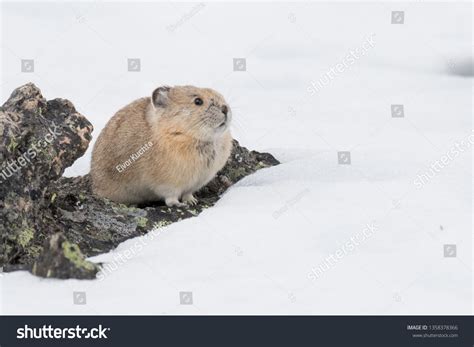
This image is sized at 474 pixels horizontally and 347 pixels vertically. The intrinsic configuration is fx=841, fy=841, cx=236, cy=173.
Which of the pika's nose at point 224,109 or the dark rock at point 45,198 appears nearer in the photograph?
the dark rock at point 45,198

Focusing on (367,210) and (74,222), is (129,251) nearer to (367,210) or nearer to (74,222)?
(74,222)

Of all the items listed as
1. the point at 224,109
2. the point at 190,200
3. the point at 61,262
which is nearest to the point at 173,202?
the point at 190,200

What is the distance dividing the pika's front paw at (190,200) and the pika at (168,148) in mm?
12

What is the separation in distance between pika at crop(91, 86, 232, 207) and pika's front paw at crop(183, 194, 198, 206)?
1cm

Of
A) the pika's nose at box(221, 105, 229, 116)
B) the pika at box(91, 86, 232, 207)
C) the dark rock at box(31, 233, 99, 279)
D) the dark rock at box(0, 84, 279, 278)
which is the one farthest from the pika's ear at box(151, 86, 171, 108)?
the dark rock at box(31, 233, 99, 279)

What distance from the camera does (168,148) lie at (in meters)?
9.91

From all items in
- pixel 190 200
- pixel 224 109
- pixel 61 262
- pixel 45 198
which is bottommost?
pixel 190 200

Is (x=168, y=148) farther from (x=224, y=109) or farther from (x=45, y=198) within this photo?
(x=45, y=198)

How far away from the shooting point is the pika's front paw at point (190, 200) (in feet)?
33.1

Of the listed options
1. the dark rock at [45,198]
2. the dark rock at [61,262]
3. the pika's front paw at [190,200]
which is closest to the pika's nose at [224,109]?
the pika's front paw at [190,200]

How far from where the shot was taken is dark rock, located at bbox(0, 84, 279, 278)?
790 cm

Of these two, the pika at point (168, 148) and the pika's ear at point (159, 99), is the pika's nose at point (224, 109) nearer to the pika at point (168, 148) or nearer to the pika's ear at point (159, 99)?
the pika at point (168, 148)

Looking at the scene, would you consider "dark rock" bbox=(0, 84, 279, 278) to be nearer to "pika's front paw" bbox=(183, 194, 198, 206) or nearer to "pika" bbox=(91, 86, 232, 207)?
"pika's front paw" bbox=(183, 194, 198, 206)

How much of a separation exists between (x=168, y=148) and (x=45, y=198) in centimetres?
185
